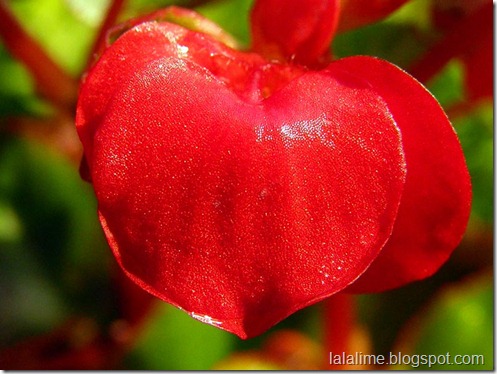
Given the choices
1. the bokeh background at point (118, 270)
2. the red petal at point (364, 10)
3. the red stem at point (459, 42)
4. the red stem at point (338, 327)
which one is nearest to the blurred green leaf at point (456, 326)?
the bokeh background at point (118, 270)

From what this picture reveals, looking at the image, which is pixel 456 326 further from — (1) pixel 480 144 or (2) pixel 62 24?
(2) pixel 62 24

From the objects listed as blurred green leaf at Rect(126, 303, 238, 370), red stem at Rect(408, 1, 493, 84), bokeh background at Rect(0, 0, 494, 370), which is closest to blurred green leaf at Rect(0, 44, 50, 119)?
bokeh background at Rect(0, 0, 494, 370)

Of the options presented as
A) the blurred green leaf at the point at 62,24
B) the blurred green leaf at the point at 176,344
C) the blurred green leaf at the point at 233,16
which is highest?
the blurred green leaf at the point at 233,16

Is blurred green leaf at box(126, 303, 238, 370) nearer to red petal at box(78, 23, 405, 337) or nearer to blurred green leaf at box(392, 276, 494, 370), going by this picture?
blurred green leaf at box(392, 276, 494, 370)

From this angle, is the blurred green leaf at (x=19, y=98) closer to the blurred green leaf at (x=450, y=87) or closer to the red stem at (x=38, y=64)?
the red stem at (x=38, y=64)

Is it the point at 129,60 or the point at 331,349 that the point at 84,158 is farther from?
the point at 331,349

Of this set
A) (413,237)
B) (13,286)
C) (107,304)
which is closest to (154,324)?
(107,304)

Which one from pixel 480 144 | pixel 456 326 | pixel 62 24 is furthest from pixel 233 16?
pixel 456 326
